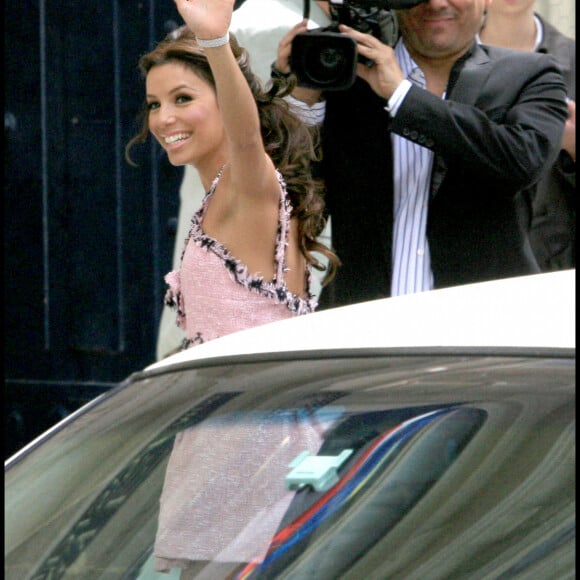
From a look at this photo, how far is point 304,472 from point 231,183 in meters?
1.23

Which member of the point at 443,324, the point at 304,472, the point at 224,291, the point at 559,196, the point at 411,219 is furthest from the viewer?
the point at 559,196

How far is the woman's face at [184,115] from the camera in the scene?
3.03m

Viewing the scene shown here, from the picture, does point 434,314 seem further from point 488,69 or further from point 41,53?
point 41,53

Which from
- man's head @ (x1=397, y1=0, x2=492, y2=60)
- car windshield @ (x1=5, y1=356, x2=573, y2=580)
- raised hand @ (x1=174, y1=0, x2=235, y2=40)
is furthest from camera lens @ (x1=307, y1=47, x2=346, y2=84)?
car windshield @ (x1=5, y1=356, x2=573, y2=580)

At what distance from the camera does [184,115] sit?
9.93 ft

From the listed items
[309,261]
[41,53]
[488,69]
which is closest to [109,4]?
[41,53]

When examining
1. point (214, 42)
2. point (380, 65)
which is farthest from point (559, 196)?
point (214, 42)

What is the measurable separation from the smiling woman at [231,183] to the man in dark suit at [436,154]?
288 mm

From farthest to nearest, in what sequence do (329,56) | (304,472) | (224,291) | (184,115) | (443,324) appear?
1. (329,56)
2. (184,115)
3. (224,291)
4. (443,324)
5. (304,472)

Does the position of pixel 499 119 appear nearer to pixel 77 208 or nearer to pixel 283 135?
pixel 283 135

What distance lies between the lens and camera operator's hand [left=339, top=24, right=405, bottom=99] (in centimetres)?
336

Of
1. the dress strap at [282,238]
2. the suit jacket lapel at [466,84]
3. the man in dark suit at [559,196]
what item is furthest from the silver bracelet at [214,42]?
the man in dark suit at [559,196]

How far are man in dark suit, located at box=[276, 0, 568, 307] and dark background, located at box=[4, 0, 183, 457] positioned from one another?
6.19 feet

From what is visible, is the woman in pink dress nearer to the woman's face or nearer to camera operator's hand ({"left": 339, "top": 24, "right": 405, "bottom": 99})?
the woman's face
